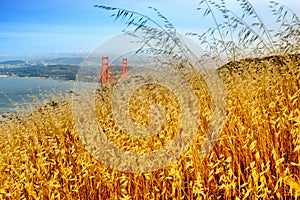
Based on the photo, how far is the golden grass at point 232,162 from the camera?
2.04 m

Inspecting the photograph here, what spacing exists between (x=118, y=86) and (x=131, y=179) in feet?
7.58

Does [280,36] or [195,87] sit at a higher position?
[280,36]

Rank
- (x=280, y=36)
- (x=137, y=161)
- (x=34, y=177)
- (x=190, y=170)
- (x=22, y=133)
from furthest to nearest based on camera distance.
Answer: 1. (x=22, y=133)
2. (x=280, y=36)
3. (x=34, y=177)
4. (x=137, y=161)
5. (x=190, y=170)

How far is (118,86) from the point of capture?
4574 millimetres

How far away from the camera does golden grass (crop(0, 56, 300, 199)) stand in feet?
6.71

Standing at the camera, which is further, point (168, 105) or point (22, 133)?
point (22, 133)

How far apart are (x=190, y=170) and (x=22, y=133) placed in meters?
2.54

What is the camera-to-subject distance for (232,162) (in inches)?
91.5

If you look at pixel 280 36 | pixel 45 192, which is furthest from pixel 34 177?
pixel 280 36

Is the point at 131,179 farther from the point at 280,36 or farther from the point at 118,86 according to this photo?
the point at 118,86

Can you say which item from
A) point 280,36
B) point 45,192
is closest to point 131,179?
point 45,192

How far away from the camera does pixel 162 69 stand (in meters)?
3.64

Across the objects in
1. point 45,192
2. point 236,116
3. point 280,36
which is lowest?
point 45,192

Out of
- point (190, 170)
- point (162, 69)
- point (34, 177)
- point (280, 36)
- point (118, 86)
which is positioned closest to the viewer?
point (190, 170)
